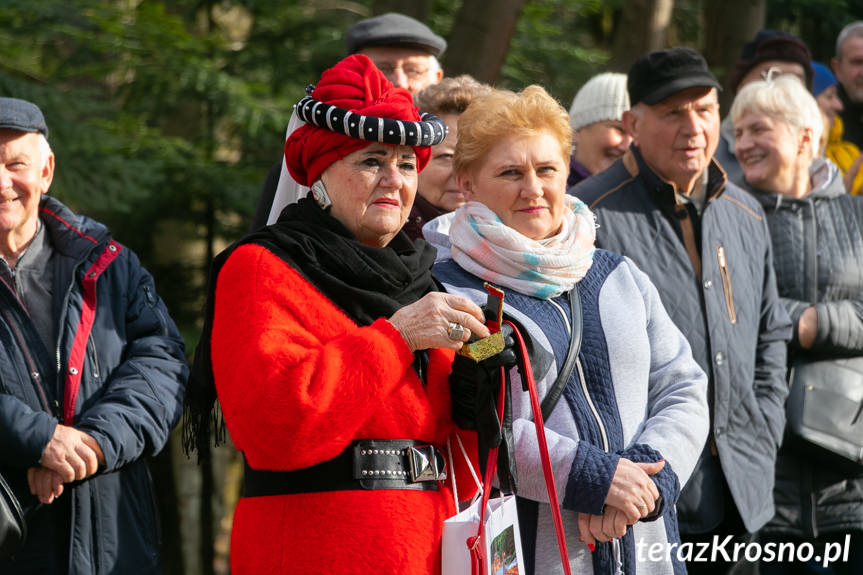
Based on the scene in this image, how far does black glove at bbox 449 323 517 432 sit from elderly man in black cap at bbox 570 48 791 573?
4.77 feet

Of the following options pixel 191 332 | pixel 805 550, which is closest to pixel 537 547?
pixel 805 550

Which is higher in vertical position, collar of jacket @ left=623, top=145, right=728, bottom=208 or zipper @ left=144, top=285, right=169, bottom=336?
collar of jacket @ left=623, top=145, right=728, bottom=208

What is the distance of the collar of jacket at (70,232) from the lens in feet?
13.3

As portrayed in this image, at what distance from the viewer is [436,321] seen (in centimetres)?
279

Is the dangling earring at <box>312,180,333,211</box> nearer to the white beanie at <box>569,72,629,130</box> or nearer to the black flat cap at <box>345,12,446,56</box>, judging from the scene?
the black flat cap at <box>345,12,446,56</box>

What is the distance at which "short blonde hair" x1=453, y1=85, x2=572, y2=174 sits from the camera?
343cm

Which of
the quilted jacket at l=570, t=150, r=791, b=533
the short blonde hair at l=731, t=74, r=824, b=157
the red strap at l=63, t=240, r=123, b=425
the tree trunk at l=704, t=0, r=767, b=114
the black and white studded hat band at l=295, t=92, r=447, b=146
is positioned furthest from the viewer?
the tree trunk at l=704, t=0, r=767, b=114

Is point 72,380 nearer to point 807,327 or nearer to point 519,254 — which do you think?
point 519,254

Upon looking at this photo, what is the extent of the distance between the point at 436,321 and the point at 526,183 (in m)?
0.79

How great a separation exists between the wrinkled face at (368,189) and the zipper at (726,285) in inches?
69.3

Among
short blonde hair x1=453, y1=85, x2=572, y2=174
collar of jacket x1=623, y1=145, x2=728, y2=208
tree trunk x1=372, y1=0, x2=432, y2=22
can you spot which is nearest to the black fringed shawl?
short blonde hair x1=453, y1=85, x2=572, y2=174

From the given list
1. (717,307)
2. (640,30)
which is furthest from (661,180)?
(640,30)

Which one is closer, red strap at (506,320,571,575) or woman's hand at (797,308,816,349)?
red strap at (506,320,571,575)

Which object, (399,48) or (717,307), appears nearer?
(717,307)
